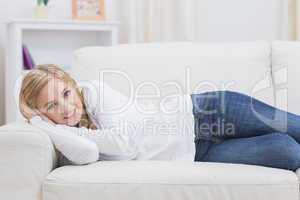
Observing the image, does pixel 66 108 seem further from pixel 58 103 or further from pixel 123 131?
pixel 123 131

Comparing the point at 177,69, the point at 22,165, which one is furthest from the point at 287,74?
the point at 22,165

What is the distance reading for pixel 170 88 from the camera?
2193 mm

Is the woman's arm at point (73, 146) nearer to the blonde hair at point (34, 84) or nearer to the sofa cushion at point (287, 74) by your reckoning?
the blonde hair at point (34, 84)

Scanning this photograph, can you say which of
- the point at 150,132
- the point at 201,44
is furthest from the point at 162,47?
the point at 150,132

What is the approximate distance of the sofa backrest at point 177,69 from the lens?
2.18m

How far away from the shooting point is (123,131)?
1827 mm

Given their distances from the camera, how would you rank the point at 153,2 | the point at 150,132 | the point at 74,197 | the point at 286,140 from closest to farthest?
the point at 74,197
the point at 286,140
the point at 150,132
the point at 153,2

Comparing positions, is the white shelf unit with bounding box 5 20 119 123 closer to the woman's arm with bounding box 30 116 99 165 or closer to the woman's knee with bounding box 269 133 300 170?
the woman's arm with bounding box 30 116 99 165

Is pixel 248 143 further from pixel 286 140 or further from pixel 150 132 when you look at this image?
pixel 150 132

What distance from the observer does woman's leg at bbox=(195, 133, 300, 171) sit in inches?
63.7

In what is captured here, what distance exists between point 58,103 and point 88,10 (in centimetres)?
139

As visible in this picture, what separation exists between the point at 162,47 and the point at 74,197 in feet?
3.24

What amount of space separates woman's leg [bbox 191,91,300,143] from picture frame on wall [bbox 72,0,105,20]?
4.25 feet

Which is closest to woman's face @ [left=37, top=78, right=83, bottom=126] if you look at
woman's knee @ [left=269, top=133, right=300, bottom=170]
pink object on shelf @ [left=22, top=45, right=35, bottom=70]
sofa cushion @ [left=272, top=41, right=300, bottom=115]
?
woman's knee @ [left=269, top=133, right=300, bottom=170]
